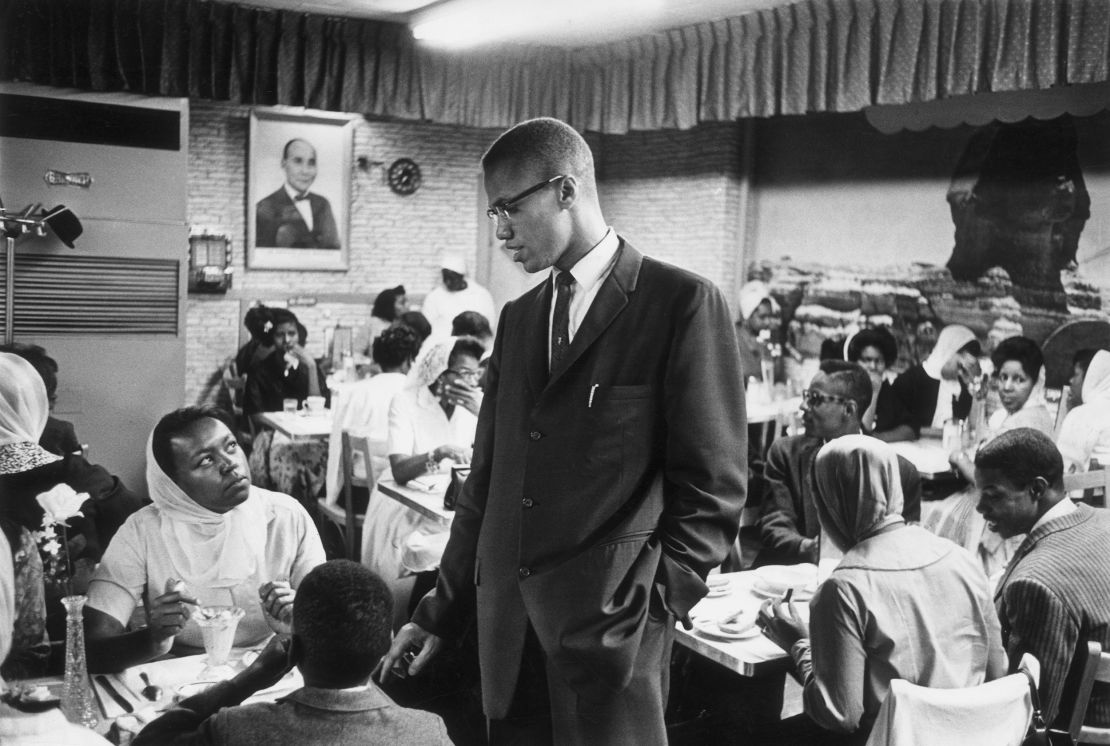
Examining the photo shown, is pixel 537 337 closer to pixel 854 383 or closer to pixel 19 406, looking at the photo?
pixel 19 406

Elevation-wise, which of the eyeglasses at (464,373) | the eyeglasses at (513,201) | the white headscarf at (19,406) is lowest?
the eyeglasses at (464,373)

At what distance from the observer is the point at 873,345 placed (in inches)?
267

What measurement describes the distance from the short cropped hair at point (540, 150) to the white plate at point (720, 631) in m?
1.54

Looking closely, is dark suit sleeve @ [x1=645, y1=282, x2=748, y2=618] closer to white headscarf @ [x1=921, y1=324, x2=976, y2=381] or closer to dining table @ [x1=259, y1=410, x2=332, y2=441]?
dining table @ [x1=259, y1=410, x2=332, y2=441]

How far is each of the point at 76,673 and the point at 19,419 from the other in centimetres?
55

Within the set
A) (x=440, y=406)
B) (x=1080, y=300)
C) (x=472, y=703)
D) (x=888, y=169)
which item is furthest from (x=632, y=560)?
(x=888, y=169)

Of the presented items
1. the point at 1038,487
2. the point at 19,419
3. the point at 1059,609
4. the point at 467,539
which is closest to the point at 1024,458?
the point at 1038,487

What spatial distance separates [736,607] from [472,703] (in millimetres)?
903

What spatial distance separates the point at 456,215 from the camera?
1009 centimetres

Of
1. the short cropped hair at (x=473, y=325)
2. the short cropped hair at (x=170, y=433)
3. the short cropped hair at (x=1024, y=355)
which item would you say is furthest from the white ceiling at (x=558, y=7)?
the short cropped hair at (x=170, y=433)

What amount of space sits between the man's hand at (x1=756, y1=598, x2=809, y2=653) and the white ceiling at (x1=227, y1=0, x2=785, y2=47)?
5223 millimetres

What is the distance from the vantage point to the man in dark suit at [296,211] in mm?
9039

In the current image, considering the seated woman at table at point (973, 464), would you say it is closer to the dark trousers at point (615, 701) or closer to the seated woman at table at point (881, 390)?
the seated woman at table at point (881, 390)

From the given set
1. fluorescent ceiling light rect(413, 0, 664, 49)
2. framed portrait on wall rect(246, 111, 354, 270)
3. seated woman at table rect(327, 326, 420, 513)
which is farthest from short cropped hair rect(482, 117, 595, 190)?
framed portrait on wall rect(246, 111, 354, 270)
